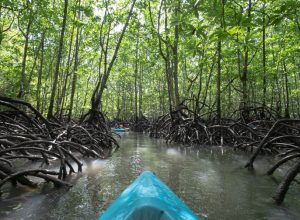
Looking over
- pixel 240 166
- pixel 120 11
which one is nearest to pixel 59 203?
pixel 240 166

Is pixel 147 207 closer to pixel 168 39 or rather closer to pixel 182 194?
pixel 182 194

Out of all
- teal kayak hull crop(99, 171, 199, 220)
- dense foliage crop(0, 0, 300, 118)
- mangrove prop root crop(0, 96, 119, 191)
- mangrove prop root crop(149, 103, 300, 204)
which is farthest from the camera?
mangrove prop root crop(149, 103, 300, 204)

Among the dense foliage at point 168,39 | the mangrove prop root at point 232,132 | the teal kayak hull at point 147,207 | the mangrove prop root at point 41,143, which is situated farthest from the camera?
the mangrove prop root at point 232,132

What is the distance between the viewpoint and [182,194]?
115 inches

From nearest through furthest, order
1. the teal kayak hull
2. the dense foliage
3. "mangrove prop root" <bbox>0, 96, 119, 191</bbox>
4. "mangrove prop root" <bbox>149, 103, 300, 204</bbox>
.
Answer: the teal kayak hull < the dense foliage < "mangrove prop root" <bbox>0, 96, 119, 191</bbox> < "mangrove prop root" <bbox>149, 103, 300, 204</bbox>

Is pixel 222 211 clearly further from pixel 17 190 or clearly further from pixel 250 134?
pixel 250 134

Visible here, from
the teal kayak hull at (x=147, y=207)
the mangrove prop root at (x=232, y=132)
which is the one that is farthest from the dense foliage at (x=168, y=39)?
the teal kayak hull at (x=147, y=207)

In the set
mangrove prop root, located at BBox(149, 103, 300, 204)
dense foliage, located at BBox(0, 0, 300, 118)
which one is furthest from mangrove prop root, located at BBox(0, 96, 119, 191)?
mangrove prop root, located at BBox(149, 103, 300, 204)

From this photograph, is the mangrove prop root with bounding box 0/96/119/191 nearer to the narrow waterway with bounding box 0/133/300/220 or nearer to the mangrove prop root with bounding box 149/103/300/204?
the narrow waterway with bounding box 0/133/300/220

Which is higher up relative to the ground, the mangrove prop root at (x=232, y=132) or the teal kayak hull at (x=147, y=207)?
the mangrove prop root at (x=232, y=132)

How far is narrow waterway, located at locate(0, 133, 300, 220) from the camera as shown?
2.29m

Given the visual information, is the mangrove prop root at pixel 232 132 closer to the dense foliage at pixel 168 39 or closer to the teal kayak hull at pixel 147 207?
the dense foliage at pixel 168 39

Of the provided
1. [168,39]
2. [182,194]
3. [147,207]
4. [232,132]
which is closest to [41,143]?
[182,194]

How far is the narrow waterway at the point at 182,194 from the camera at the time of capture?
2291 millimetres
